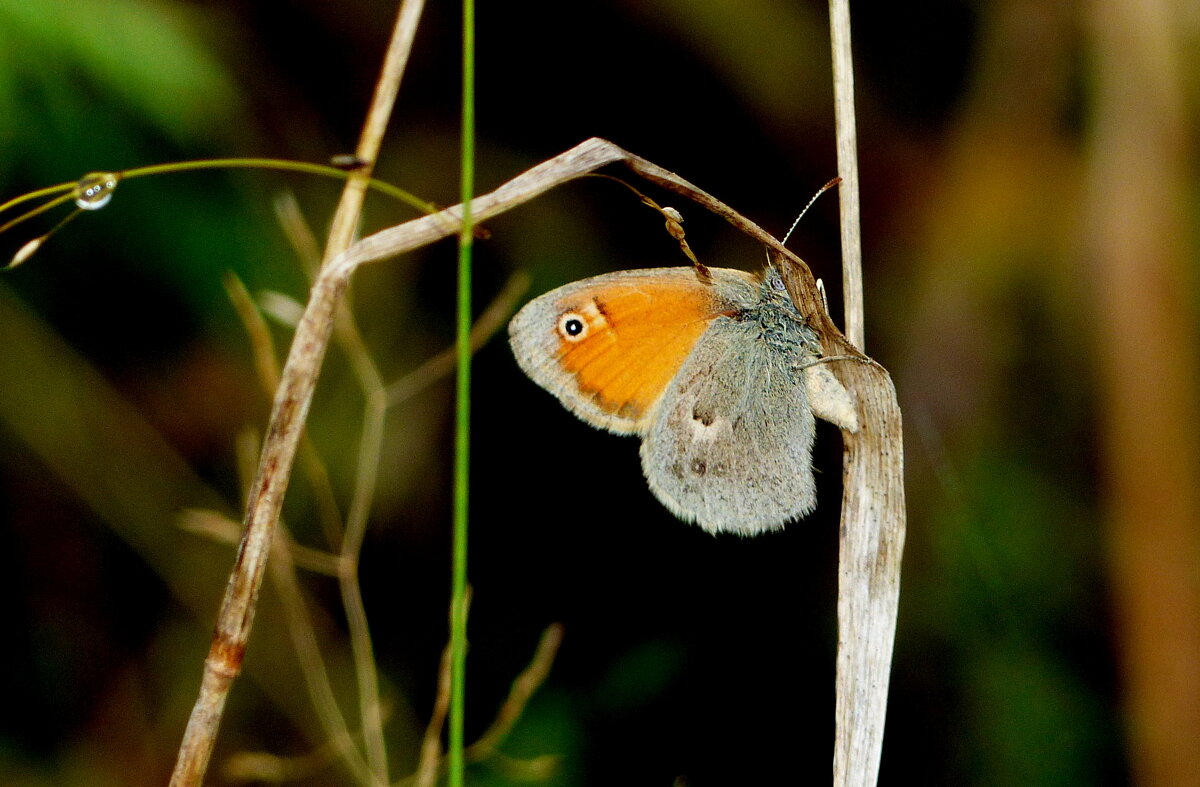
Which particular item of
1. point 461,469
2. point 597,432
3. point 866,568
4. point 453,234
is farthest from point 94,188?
point 597,432

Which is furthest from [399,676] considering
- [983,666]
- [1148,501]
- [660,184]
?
[1148,501]

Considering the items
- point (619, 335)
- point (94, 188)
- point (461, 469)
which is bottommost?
point (461, 469)

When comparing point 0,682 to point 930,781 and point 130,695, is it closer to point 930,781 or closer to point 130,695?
point 130,695

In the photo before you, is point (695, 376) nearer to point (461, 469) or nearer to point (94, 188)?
point (461, 469)

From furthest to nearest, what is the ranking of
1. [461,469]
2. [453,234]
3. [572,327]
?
[572,327] < [453,234] < [461,469]

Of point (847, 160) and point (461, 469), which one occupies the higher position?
point (847, 160)

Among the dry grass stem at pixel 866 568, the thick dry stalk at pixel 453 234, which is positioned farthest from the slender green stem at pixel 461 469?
the dry grass stem at pixel 866 568

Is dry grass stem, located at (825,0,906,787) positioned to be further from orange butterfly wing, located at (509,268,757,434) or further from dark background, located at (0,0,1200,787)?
dark background, located at (0,0,1200,787)
